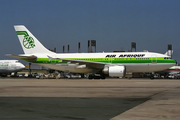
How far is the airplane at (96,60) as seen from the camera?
3447 centimetres

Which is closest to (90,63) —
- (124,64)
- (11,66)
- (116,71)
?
(116,71)

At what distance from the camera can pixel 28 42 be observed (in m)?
38.8

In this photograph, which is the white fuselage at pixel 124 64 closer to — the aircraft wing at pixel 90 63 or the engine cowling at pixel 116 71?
the aircraft wing at pixel 90 63

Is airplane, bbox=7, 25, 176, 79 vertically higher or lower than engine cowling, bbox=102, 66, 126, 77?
higher

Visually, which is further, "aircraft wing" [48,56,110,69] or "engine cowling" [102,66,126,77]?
"aircraft wing" [48,56,110,69]

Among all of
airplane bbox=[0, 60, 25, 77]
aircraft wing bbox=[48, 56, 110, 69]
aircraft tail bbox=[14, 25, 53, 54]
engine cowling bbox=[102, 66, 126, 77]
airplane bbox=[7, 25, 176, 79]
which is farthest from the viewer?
airplane bbox=[0, 60, 25, 77]

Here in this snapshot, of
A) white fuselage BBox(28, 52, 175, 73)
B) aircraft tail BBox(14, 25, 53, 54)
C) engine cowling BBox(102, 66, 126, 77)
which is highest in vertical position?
aircraft tail BBox(14, 25, 53, 54)

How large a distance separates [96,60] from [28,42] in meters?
10.5

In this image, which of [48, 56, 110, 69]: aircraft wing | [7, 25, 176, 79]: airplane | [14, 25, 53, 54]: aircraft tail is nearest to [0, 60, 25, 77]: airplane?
[7, 25, 176, 79]: airplane

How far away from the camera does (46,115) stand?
8.16 metres

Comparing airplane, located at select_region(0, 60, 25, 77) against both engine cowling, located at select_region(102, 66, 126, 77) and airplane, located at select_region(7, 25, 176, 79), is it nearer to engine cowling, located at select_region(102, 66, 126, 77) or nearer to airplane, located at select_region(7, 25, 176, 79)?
airplane, located at select_region(7, 25, 176, 79)

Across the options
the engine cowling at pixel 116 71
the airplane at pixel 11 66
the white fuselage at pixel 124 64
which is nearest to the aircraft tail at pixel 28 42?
the white fuselage at pixel 124 64

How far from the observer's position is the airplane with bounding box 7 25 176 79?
1357 inches

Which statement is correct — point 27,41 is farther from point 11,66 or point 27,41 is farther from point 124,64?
point 11,66
